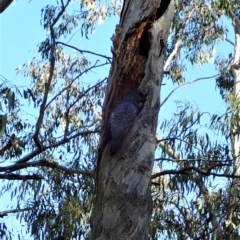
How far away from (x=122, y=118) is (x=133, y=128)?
0.07m

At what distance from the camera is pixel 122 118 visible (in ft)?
7.49

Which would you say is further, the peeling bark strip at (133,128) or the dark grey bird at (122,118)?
the dark grey bird at (122,118)

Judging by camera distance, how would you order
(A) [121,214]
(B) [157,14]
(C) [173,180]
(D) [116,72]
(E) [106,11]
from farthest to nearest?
(E) [106,11] < (C) [173,180] < (B) [157,14] < (D) [116,72] < (A) [121,214]

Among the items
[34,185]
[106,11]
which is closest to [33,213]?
[34,185]

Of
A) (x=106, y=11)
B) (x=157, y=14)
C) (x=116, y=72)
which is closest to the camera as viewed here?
(x=116, y=72)

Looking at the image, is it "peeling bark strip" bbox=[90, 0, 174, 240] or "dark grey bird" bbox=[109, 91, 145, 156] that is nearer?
"peeling bark strip" bbox=[90, 0, 174, 240]

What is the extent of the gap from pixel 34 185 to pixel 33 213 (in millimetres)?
228

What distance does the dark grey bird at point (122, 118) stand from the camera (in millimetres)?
2248

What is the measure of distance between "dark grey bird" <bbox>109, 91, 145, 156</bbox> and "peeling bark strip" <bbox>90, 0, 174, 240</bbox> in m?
0.03

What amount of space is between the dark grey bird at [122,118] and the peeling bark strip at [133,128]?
3 cm

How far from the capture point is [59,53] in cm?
617

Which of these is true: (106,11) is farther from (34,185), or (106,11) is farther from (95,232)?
(95,232)

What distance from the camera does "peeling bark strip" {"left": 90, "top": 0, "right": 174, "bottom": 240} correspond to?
211cm

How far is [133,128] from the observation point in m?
2.32
